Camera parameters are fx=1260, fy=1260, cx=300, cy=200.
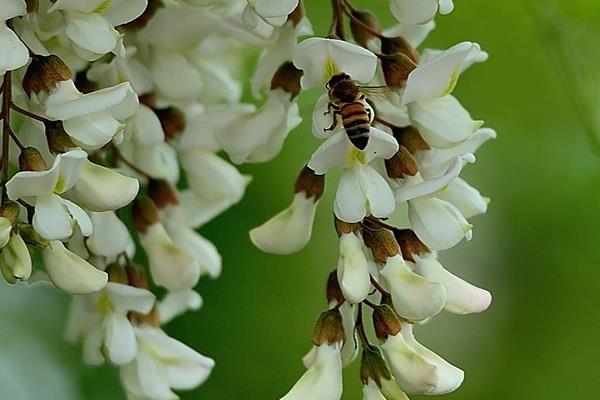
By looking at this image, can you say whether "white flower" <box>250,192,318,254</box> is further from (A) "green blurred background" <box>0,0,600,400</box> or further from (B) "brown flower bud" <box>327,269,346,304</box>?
(A) "green blurred background" <box>0,0,600,400</box>

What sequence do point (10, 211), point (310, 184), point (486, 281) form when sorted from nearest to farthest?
point (10, 211) → point (310, 184) → point (486, 281)

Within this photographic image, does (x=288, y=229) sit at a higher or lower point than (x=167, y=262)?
higher

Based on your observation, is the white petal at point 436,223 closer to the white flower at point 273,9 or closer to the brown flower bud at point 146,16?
the white flower at point 273,9

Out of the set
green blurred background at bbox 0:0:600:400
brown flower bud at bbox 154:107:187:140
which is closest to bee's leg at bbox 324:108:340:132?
brown flower bud at bbox 154:107:187:140

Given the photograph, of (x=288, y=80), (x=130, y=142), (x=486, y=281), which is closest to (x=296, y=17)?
(x=288, y=80)

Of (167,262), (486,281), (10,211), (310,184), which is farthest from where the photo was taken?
(486,281)

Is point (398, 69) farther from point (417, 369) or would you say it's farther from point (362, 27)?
point (417, 369)
